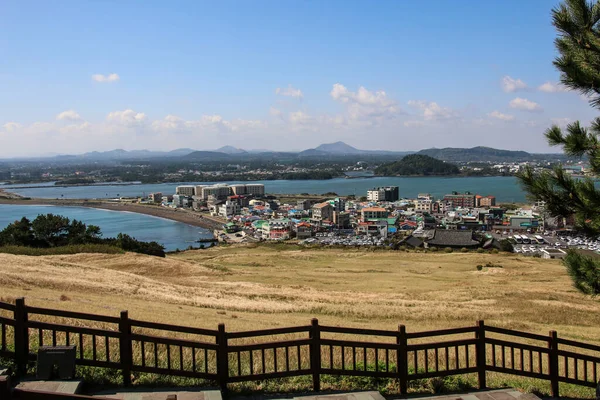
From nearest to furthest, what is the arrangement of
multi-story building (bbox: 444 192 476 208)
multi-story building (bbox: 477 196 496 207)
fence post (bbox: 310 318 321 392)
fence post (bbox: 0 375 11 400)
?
fence post (bbox: 0 375 11 400)
fence post (bbox: 310 318 321 392)
multi-story building (bbox: 477 196 496 207)
multi-story building (bbox: 444 192 476 208)

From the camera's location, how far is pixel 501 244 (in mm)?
51969

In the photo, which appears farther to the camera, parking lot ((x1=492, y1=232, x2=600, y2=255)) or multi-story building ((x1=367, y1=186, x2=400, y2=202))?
multi-story building ((x1=367, y1=186, x2=400, y2=202))

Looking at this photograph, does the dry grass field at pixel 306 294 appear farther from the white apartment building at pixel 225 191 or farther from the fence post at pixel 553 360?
the white apartment building at pixel 225 191

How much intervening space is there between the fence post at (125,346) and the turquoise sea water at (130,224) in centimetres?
5610

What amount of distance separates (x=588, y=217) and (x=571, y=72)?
2161 millimetres

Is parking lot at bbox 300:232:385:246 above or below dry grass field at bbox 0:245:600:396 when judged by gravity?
below

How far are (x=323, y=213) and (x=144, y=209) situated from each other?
144 feet

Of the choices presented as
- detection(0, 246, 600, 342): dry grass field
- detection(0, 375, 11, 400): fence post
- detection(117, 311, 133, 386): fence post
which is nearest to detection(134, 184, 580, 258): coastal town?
detection(0, 246, 600, 342): dry grass field

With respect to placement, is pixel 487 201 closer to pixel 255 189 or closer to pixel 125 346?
pixel 255 189

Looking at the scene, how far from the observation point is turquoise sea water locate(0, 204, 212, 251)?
7062cm

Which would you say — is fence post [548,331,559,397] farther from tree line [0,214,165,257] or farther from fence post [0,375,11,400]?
tree line [0,214,165,257]

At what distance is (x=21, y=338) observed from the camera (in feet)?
19.9

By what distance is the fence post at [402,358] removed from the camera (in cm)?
634

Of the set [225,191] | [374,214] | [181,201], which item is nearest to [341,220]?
[374,214]
